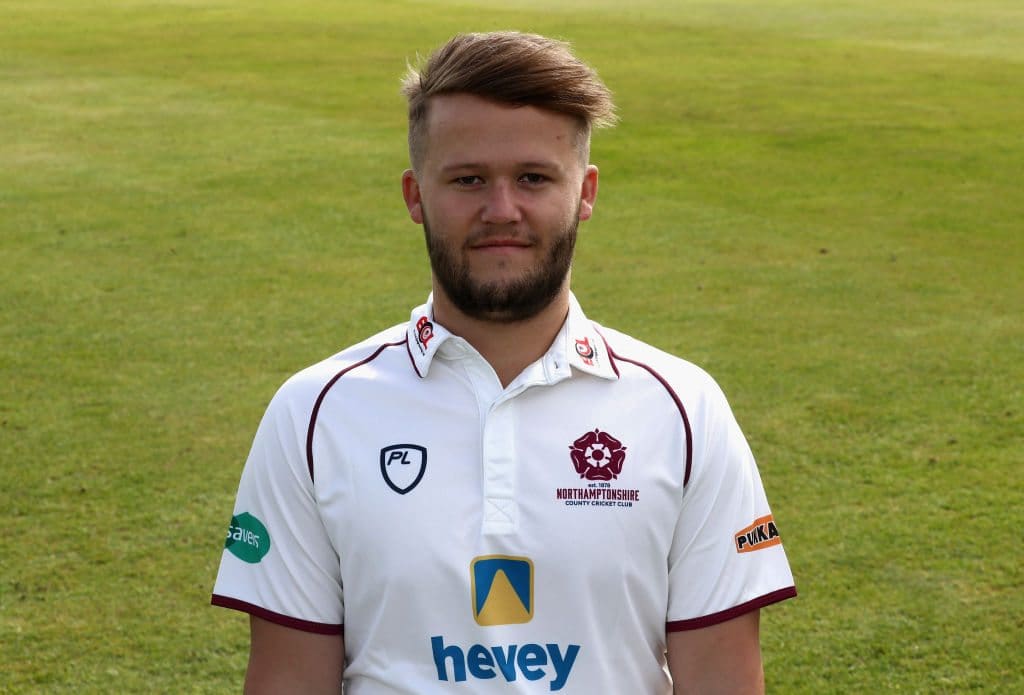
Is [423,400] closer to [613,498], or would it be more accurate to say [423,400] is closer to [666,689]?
[613,498]

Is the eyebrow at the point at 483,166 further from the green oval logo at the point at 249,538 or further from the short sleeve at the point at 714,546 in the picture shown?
the green oval logo at the point at 249,538

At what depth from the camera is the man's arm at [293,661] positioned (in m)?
2.56

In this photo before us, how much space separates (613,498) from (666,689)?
413mm

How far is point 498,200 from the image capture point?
2525 millimetres

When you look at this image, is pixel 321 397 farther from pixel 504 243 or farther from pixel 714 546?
pixel 714 546

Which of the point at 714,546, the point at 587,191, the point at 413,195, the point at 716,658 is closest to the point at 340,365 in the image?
the point at 413,195

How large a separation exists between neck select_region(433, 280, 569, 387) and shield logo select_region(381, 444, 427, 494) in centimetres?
23

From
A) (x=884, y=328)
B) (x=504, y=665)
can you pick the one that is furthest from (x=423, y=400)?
(x=884, y=328)

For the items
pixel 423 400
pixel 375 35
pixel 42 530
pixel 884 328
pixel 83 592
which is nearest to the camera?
pixel 423 400

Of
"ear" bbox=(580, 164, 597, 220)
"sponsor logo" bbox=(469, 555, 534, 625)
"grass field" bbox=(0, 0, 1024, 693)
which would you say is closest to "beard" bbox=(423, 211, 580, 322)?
"ear" bbox=(580, 164, 597, 220)

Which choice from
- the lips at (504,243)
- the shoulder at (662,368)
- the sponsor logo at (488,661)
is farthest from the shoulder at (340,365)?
the sponsor logo at (488,661)

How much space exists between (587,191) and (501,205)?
0.30 m

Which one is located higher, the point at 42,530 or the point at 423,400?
the point at 423,400

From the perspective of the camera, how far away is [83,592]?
5164 millimetres
